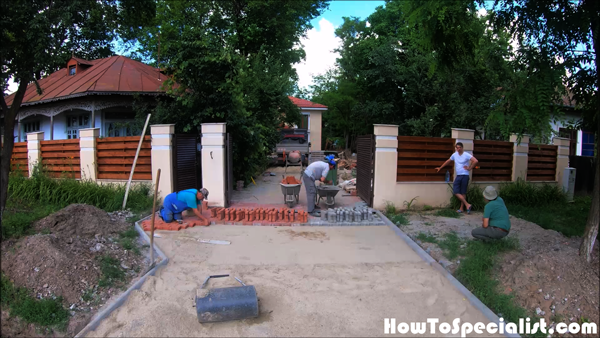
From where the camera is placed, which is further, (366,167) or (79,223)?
(366,167)

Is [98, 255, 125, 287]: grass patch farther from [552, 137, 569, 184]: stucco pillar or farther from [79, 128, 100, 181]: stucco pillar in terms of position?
[552, 137, 569, 184]: stucco pillar

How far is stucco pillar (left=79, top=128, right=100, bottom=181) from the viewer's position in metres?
9.69

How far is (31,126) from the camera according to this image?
19.2 meters

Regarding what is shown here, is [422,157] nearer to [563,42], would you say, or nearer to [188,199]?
[563,42]

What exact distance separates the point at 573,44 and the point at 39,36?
296 inches

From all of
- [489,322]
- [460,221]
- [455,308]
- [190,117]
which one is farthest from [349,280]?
[190,117]

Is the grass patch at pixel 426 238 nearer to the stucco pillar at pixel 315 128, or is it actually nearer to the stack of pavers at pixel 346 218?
the stack of pavers at pixel 346 218

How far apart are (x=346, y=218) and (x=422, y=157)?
2.73 metres

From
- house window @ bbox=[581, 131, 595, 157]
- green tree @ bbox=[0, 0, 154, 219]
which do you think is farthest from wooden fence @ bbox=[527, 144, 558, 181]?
green tree @ bbox=[0, 0, 154, 219]

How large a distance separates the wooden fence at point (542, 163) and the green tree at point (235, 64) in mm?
8336

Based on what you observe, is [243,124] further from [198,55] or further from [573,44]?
[573,44]

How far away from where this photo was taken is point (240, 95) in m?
10.3

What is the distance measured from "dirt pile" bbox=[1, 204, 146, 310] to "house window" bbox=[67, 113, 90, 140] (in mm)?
12270

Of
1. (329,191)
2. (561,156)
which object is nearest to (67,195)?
(329,191)
